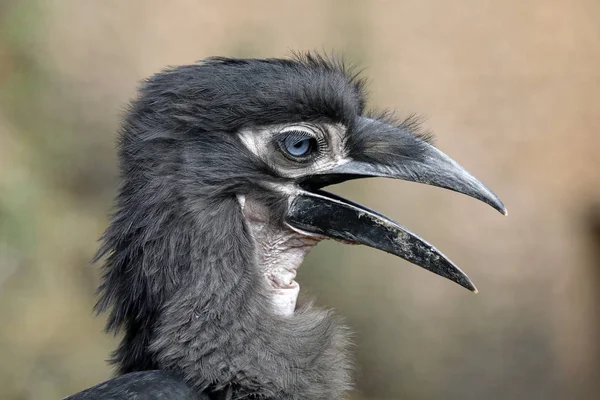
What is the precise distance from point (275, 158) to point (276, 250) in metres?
0.31

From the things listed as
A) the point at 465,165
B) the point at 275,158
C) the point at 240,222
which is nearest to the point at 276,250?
the point at 240,222

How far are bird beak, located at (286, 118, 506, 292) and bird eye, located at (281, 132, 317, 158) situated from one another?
0.09 metres

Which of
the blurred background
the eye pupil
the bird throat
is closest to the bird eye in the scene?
the eye pupil

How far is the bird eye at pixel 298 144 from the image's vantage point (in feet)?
7.19

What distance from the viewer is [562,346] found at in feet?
16.1

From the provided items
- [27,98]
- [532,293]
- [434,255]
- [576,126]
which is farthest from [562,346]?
[27,98]

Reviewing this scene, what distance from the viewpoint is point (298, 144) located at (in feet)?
7.24

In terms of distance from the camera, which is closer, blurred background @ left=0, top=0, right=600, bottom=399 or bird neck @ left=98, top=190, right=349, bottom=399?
bird neck @ left=98, top=190, right=349, bottom=399

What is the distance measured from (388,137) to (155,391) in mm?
1056

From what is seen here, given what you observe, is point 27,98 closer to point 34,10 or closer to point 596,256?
point 34,10

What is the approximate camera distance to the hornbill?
202 cm

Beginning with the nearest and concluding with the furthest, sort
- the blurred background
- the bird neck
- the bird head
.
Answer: the bird neck < the bird head < the blurred background

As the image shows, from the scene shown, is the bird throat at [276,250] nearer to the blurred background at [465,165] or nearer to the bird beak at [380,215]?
the bird beak at [380,215]

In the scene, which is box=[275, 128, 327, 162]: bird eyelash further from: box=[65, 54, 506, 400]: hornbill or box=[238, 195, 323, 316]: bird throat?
box=[238, 195, 323, 316]: bird throat
